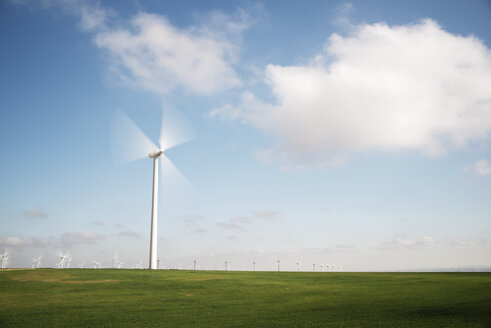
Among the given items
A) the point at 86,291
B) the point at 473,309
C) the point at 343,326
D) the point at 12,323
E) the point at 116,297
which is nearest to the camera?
the point at 343,326

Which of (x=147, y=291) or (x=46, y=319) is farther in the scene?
(x=147, y=291)

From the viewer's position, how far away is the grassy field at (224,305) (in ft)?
79.2

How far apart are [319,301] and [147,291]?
64.5ft

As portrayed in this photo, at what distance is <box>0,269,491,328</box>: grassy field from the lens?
24.1 metres

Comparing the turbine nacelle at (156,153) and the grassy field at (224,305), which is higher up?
the turbine nacelle at (156,153)

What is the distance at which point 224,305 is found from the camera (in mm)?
Result: 31141

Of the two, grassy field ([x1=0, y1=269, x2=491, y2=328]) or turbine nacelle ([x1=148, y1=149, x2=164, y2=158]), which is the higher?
turbine nacelle ([x1=148, y1=149, x2=164, y2=158])

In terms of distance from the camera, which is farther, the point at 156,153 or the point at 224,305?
the point at 156,153

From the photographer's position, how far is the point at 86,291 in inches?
1526

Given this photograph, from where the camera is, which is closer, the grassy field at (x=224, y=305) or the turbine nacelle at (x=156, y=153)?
the grassy field at (x=224, y=305)

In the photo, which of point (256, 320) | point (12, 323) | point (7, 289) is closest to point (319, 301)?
point (256, 320)

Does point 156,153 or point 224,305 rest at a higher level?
point 156,153

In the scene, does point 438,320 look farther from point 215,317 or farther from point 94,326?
point 94,326

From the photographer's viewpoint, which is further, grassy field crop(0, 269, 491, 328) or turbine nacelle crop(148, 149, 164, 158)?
turbine nacelle crop(148, 149, 164, 158)
